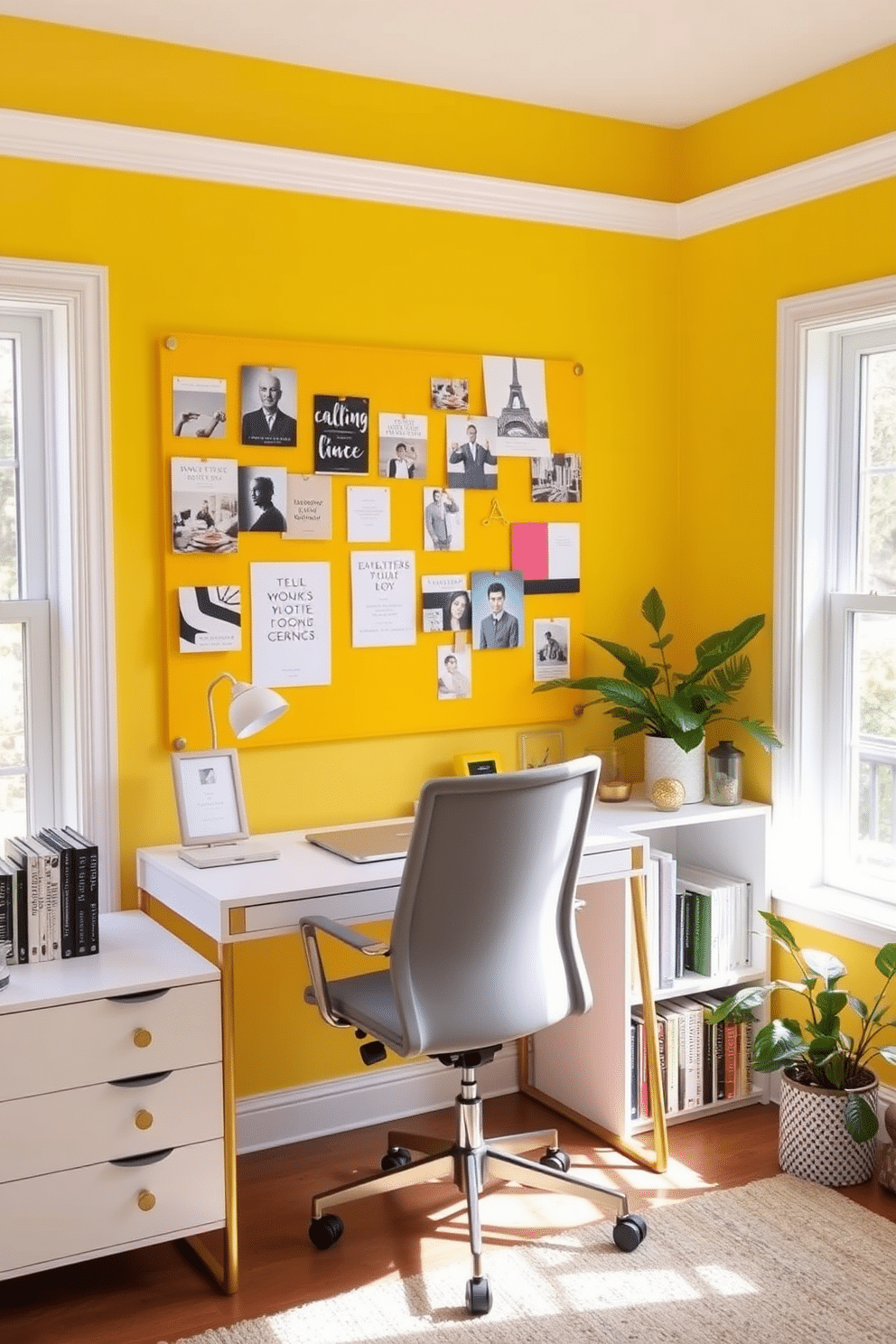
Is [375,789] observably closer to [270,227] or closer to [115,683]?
[115,683]

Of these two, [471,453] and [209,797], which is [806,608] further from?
[209,797]

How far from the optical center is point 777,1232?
2936 mm

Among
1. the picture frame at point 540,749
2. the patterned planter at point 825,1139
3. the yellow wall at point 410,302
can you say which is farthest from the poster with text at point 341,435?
the patterned planter at point 825,1139

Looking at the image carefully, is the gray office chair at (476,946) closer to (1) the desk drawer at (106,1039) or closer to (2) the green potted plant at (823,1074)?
(1) the desk drawer at (106,1039)

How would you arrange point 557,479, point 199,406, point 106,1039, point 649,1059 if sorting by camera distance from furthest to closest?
point 557,479 → point 649,1059 → point 199,406 → point 106,1039

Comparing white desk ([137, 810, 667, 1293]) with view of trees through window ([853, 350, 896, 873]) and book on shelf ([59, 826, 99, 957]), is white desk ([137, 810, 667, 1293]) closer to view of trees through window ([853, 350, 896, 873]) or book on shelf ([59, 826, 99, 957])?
book on shelf ([59, 826, 99, 957])

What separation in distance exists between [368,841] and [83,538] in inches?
36.9

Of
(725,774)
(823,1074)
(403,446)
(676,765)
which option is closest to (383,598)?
(403,446)

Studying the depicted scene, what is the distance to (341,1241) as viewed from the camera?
116 inches

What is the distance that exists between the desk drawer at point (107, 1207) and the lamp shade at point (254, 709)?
2.80ft

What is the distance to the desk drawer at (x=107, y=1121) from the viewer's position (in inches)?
99.3

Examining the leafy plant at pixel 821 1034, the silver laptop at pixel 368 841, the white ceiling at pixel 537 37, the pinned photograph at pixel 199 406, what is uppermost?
the white ceiling at pixel 537 37

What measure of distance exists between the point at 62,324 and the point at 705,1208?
2435mm

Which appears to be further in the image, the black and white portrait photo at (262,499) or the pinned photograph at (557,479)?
the pinned photograph at (557,479)
